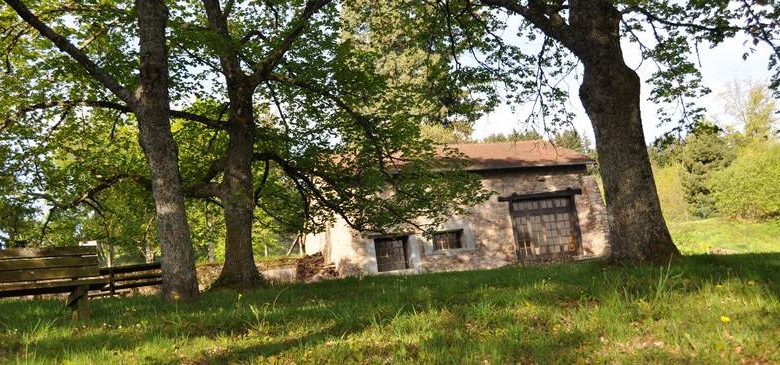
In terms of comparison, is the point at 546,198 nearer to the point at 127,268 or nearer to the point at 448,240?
the point at 448,240

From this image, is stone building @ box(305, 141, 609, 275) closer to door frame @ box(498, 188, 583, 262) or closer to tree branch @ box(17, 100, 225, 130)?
door frame @ box(498, 188, 583, 262)

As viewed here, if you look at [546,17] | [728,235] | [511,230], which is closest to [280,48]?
[546,17]

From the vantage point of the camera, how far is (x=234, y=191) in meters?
10.7

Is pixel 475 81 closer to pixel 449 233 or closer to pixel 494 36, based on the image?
pixel 494 36

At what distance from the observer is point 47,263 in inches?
230

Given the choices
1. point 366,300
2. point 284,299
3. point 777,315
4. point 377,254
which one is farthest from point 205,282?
point 777,315

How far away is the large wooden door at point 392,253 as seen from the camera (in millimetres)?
23266

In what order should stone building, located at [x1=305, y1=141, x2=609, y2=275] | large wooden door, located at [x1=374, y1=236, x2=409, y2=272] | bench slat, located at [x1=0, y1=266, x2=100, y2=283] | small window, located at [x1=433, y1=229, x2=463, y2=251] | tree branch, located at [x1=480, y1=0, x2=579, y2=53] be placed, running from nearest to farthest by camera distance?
bench slat, located at [x1=0, y1=266, x2=100, y2=283]
tree branch, located at [x1=480, y1=0, x2=579, y2=53]
stone building, located at [x1=305, y1=141, x2=609, y2=275]
large wooden door, located at [x1=374, y1=236, x2=409, y2=272]
small window, located at [x1=433, y1=229, x2=463, y2=251]

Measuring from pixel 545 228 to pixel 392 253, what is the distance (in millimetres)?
7494

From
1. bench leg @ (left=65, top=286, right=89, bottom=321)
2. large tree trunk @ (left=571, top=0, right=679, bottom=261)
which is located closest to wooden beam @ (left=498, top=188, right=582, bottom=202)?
large tree trunk @ (left=571, top=0, right=679, bottom=261)

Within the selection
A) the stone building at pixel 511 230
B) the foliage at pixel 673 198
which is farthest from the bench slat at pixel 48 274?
the foliage at pixel 673 198

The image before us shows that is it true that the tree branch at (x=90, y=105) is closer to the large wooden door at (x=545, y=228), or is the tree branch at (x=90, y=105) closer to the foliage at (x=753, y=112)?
the large wooden door at (x=545, y=228)

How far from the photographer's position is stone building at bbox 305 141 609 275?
23125 millimetres

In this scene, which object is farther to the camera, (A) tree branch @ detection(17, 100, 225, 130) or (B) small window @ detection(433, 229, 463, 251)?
(B) small window @ detection(433, 229, 463, 251)
